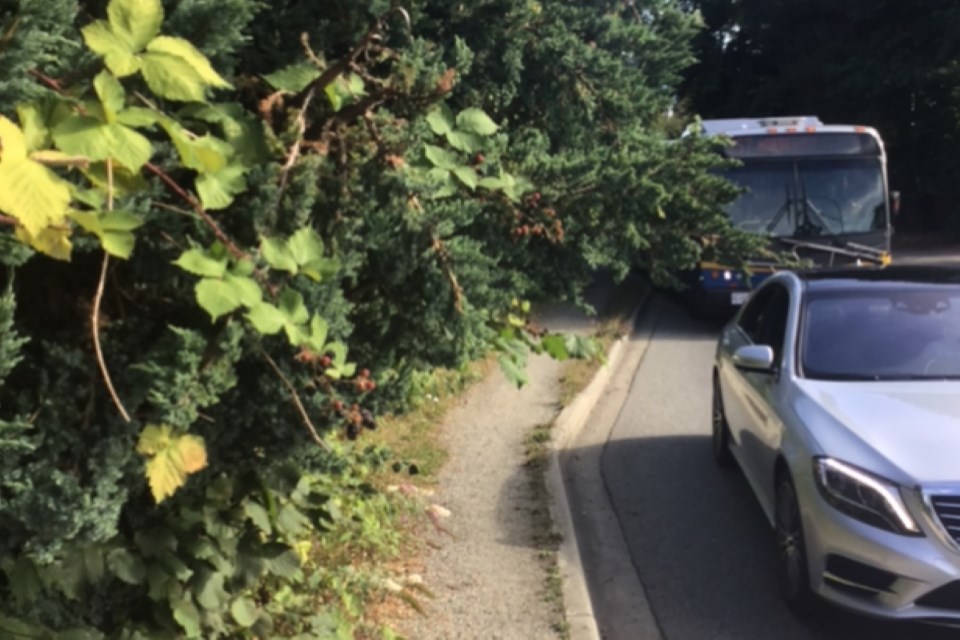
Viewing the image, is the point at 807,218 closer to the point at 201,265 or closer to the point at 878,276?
the point at 878,276

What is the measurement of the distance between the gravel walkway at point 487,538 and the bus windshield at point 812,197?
232 inches

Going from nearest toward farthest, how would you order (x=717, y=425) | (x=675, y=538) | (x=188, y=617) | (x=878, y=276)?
1. (x=188, y=617)
2. (x=675, y=538)
3. (x=878, y=276)
4. (x=717, y=425)

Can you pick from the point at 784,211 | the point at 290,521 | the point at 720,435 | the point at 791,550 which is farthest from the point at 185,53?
the point at 784,211

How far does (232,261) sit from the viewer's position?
8.45 feet

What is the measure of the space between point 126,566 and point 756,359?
4.02 metres

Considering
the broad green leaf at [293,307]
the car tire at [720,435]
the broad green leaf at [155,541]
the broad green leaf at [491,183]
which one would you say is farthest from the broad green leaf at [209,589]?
the car tire at [720,435]

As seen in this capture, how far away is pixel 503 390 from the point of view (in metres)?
10.9

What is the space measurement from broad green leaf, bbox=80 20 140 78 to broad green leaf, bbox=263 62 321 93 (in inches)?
29.8

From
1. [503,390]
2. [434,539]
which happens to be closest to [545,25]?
[434,539]

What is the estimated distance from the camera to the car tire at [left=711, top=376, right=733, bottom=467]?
26.5 feet

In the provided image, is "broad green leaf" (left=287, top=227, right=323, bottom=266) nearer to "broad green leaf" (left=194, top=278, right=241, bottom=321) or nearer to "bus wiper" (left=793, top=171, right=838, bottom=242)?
"broad green leaf" (left=194, top=278, right=241, bottom=321)

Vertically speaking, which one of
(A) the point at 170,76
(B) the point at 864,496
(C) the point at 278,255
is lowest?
(B) the point at 864,496

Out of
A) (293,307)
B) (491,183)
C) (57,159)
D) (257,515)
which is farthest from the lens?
(257,515)

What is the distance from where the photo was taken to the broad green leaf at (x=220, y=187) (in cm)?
254
